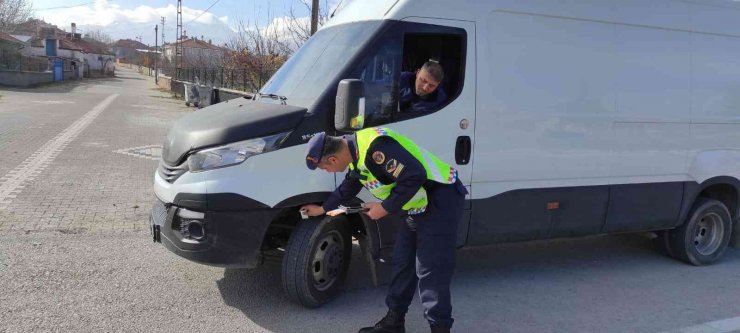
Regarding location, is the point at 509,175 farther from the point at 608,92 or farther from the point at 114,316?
the point at 114,316

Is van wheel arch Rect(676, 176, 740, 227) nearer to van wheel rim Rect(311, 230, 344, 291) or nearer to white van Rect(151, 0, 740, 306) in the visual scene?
white van Rect(151, 0, 740, 306)

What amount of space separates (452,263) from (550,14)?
230cm

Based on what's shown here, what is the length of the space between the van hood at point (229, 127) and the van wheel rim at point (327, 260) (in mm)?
913

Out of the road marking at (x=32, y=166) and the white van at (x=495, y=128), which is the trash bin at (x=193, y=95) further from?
the white van at (x=495, y=128)

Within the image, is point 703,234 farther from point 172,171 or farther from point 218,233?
point 172,171

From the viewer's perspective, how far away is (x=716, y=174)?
561 cm

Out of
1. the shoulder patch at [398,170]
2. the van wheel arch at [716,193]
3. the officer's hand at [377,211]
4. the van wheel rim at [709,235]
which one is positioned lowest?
the van wheel rim at [709,235]

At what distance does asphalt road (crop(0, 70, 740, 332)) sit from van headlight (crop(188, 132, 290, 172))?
1.12 meters

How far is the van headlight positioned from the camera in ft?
12.4

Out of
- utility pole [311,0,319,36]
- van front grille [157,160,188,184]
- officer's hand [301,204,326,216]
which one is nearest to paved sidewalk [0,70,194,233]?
van front grille [157,160,188,184]

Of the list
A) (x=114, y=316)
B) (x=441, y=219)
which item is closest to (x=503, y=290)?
(x=441, y=219)

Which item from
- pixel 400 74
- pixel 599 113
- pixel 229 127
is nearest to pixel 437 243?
pixel 400 74

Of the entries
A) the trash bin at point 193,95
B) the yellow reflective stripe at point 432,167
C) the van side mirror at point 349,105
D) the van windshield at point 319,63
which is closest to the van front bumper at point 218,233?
the van side mirror at point 349,105

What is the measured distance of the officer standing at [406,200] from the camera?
323 centimetres
